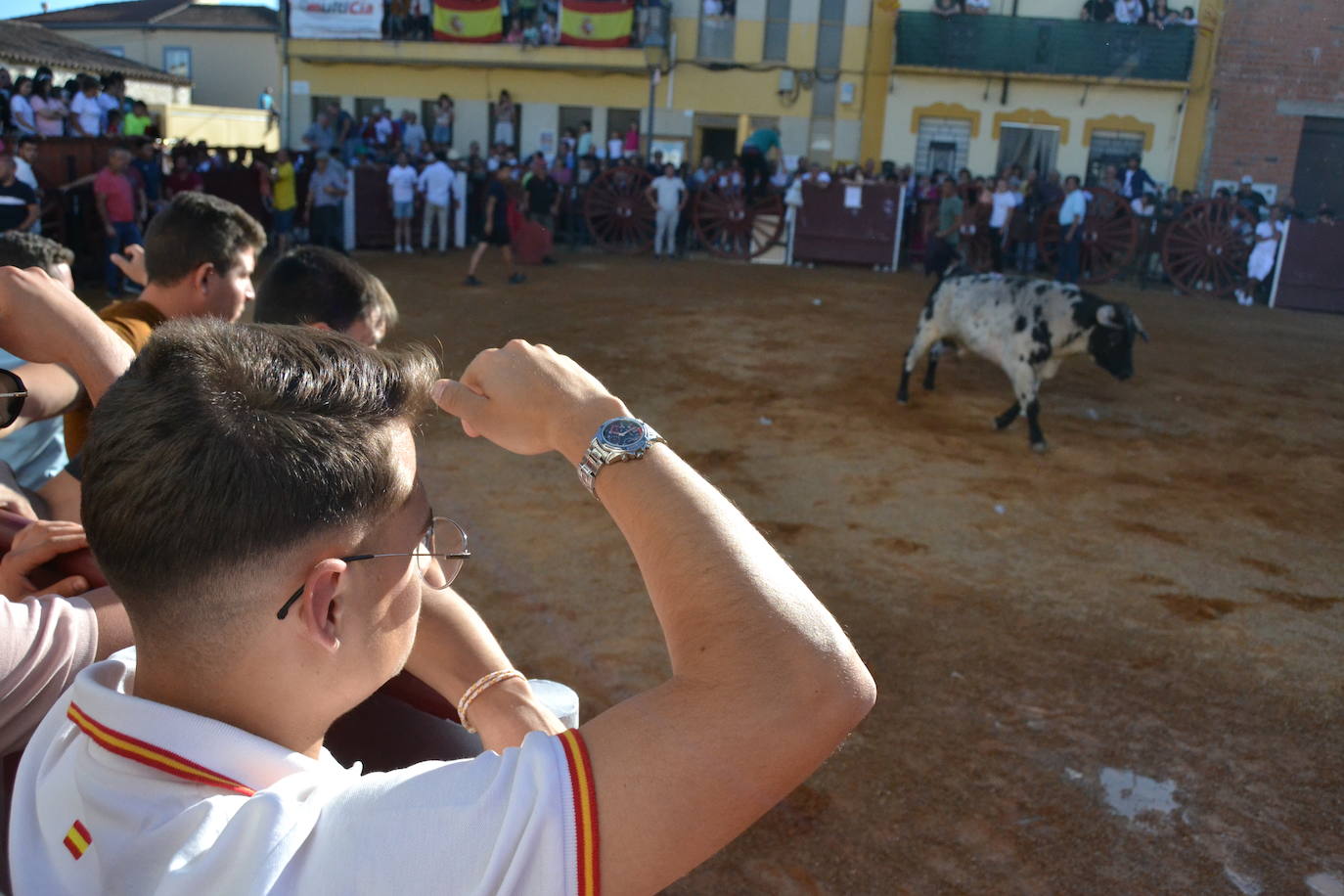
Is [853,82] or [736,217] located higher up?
[853,82]

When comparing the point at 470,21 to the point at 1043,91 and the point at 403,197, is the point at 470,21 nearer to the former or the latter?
the point at 403,197

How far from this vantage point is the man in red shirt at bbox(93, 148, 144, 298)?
465 inches

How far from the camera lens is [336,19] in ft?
84.6

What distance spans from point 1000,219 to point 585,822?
17.8 m

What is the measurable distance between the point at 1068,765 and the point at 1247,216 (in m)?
16.1

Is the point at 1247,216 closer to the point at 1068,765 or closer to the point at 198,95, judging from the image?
the point at 1068,765

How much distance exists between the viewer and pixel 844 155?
987 inches

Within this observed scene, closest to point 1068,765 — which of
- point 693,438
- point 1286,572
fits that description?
point 1286,572

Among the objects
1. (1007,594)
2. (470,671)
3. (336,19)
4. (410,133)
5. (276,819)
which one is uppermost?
(336,19)

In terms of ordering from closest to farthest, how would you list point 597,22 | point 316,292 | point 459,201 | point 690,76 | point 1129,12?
point 316,292, point 459,201, point 1129,12, point 597,22, point 690,76

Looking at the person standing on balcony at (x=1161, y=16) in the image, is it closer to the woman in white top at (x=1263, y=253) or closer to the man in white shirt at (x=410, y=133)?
the woman in white top at (x=1263, y=253)

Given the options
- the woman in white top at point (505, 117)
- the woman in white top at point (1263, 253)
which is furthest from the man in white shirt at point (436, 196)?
the woman in white top at point (1263, 253)

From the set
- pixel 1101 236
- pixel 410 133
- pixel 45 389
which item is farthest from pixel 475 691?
pixel 410 133

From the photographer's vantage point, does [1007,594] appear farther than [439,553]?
Yes
